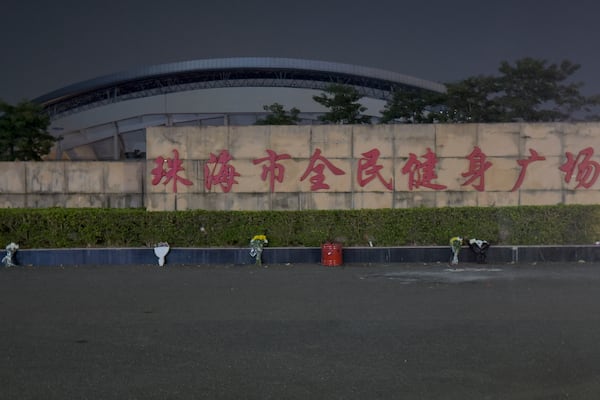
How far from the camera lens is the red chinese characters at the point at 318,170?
39.6 ft

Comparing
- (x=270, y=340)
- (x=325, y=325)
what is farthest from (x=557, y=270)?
(x=270, y=340)

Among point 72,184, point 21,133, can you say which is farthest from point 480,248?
point 21,133

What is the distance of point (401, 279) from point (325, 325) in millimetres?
3002

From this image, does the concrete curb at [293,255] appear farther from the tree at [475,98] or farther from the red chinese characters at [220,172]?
the tree at [475,98]

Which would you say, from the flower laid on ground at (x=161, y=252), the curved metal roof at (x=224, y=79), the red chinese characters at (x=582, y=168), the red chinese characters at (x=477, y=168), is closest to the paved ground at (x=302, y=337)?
the flower laid on ground at (x=161, y=252)

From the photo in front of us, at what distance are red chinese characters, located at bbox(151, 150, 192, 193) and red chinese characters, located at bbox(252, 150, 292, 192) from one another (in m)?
1.27

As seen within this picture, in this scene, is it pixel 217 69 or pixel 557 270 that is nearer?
pixel 557 270

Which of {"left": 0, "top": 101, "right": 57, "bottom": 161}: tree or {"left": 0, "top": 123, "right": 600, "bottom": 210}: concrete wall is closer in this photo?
{"left": 0, "top": 123, "right": 600, "bottom": 210}: concrete wall

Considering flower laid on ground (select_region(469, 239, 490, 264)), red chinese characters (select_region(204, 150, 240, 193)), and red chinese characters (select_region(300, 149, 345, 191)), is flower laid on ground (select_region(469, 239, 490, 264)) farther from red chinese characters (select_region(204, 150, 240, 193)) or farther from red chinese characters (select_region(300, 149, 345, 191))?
red chinese characters (select_region(204, 150, 240, 193))

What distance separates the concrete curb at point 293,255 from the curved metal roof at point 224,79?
22467 mm

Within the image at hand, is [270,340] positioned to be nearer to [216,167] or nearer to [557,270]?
[557,270]

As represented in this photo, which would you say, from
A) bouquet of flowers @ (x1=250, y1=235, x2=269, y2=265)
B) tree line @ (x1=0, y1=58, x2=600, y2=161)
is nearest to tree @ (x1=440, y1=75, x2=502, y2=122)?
tree line @ (x1=0, y1=58, x2=600, y2=161)

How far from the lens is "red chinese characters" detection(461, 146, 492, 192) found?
12.0m

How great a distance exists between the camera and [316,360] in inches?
192
